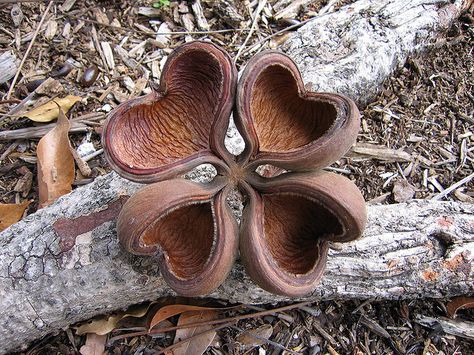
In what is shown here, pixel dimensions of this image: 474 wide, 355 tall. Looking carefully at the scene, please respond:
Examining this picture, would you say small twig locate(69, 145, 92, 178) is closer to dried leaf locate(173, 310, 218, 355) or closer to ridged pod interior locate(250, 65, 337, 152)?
dried leaf locate(173, 310, 218, 355)

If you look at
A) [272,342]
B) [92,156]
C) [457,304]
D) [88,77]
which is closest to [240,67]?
[88,77]

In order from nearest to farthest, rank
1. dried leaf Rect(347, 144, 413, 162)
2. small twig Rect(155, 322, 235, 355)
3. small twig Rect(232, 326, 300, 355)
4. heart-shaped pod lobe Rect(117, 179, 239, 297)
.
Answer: heart-shaped pod lobe Rect(117, 179, 239, 297), small twig Rect(155, 322, 235, 355), small twig Rect(232, 326, 300, 355), dried leaf Rect(347, 144, 413, 162)

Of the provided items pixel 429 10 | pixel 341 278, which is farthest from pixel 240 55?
pixel 341 278

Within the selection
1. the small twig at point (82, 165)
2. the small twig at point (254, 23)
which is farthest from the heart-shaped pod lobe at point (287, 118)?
the small twig at point (254, 23)

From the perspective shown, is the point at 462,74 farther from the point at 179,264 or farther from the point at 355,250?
the point at 179,264

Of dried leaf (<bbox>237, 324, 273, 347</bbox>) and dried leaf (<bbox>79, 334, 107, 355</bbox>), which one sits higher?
dried leaf (<bbox>79, 334, 107, 355</bbox>)

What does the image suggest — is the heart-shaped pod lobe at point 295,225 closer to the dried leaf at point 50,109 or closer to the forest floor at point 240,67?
the forest floor at point 240,67

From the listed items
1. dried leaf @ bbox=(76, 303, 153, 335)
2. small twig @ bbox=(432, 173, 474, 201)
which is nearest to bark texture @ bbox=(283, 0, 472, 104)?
small twig @ bbox=(432, 173, 474, 201)
